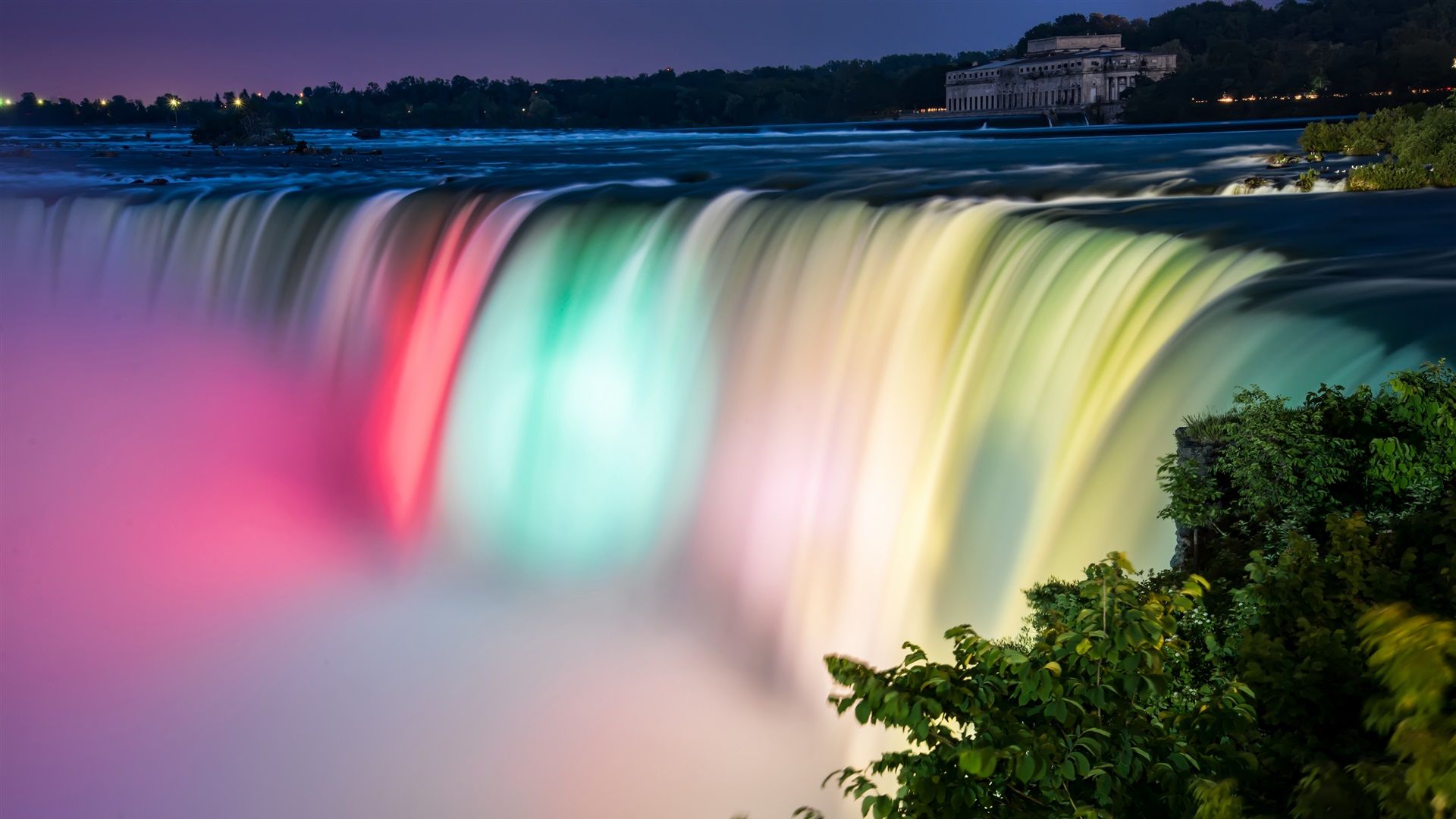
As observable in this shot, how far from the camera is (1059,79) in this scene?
332 ft

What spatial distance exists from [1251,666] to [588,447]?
12.7m

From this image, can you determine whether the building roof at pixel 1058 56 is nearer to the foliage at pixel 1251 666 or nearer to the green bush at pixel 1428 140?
the green bush at pixel 1428 140

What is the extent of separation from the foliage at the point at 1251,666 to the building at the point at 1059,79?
270ft

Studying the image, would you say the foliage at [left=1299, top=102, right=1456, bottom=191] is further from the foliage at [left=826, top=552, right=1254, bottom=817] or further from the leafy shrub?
the foliage at [left=826, top=552, right=1254, bottom=817]

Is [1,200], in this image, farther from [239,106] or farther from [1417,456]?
[239,106]

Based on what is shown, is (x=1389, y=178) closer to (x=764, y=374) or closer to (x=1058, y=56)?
(x=764, y=374)

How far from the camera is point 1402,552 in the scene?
22.8 ft

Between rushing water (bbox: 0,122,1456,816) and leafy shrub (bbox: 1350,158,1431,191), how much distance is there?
0.88 meters

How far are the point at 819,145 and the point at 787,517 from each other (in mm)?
37226

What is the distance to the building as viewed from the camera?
91625 mm

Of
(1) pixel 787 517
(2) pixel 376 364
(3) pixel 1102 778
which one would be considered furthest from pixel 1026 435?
(2) pixel 376 364

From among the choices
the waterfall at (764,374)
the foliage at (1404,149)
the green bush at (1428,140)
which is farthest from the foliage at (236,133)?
the green bush at (1428,140)

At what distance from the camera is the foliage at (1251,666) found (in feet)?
13.6

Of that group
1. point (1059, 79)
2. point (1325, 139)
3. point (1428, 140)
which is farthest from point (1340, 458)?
point (1059, 79)
